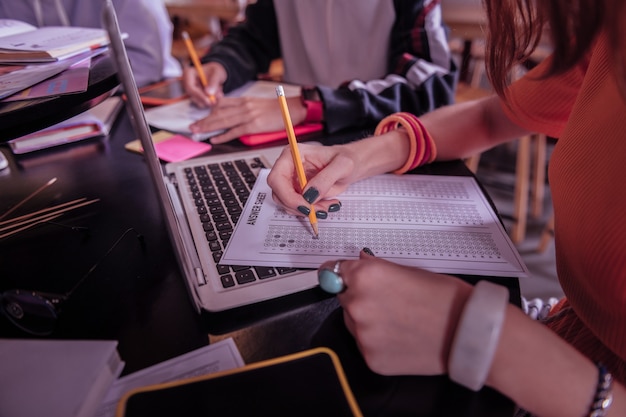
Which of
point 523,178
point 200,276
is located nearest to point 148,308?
point 200,276

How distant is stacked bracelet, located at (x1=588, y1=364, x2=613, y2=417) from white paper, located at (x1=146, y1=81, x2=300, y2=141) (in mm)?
771

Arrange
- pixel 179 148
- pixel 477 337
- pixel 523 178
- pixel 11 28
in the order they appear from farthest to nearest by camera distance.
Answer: pixel 523 178 < pixel 11 28 < pixel 179 148 < pixel 477 337

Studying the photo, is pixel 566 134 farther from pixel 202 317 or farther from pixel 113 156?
pixel 113 156

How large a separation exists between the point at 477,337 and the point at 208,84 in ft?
3.00

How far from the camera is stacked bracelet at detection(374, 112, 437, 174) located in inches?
27.7

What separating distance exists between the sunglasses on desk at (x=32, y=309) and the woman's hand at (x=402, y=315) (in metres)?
0.32

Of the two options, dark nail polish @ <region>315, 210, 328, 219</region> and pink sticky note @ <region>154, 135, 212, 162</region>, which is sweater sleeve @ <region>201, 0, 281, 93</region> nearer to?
pink sticky note @ <region>154, 135, 212, 162</region>

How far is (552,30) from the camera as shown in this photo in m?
0.49

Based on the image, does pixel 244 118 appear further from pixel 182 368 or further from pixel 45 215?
pixel 182 368

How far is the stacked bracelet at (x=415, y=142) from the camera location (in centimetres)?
70

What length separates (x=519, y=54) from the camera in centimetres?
62

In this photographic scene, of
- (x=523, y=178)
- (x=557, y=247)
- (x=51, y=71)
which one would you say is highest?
(x=51, y=71)

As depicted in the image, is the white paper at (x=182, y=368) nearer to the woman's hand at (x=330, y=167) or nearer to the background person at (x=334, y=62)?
the woman's hand at (x=330, y=167)

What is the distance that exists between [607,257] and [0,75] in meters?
0.92
